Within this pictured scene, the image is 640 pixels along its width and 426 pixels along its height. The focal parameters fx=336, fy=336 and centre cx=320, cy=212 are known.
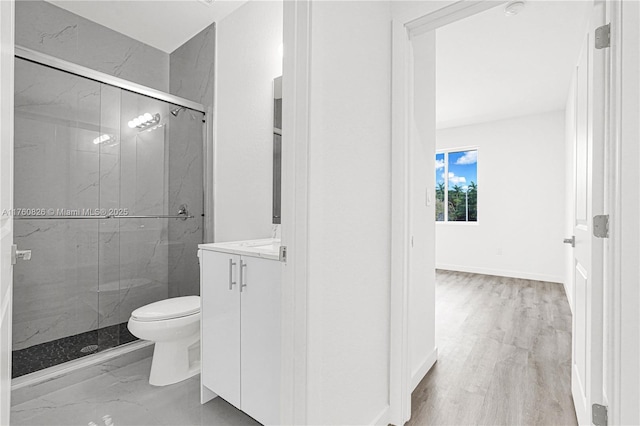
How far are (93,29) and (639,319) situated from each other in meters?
3.90

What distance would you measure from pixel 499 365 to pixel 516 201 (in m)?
3.77

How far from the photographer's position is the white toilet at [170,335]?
6.50 feet

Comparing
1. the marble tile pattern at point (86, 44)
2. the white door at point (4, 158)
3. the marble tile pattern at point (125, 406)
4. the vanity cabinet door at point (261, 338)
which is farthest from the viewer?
the marble tile pattern at point (86, 44)

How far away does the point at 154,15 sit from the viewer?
108 inches

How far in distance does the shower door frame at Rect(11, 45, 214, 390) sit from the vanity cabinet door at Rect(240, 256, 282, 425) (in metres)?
1.33

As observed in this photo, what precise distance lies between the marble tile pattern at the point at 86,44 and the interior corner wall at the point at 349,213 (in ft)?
8.21

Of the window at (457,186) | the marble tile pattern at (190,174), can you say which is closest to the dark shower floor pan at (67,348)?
the marble tile pattern at (190,174)

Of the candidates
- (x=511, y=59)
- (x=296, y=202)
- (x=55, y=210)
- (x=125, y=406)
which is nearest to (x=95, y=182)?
(x=55, y=210)

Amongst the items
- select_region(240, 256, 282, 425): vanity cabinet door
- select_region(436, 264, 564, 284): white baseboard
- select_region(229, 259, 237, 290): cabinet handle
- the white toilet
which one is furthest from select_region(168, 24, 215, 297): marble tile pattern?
select_region(436, 264, 564, 284): white baseboard

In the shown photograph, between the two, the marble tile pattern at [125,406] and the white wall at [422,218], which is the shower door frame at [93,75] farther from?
the marble tile pattern at [125,406]

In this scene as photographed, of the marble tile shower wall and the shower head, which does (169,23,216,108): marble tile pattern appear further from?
the shower head

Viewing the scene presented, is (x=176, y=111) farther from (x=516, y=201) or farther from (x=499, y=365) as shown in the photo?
(x=516, y=201)

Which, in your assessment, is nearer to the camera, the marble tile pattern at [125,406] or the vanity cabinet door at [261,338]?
the vanity cabinet door at [261,338]

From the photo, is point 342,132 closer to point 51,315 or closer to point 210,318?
point 210,318
